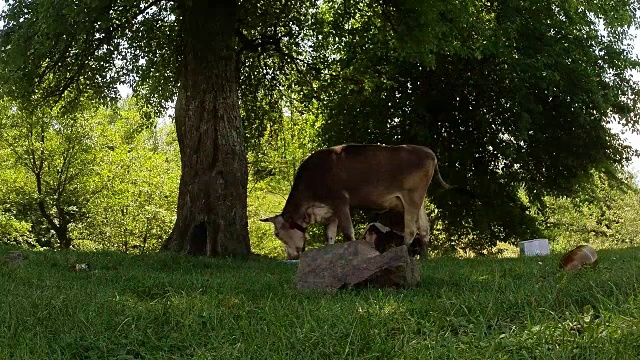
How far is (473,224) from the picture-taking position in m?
25.7

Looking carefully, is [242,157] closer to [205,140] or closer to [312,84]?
[205,140]

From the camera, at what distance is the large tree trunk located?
14.8 m

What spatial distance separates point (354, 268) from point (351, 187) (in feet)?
19.2

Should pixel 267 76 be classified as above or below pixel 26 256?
above

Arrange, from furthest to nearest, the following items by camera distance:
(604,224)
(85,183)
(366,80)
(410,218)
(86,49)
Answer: (604,224) < (85,183) < (366,80) < (86,49) < (410,218)

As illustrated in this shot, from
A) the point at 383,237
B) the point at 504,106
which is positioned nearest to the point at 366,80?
the point at 504,106

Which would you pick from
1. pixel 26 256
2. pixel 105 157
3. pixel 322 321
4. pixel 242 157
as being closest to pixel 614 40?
pixel 242 157

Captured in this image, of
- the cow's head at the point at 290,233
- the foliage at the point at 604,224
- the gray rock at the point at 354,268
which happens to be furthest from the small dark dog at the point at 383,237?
the foliage at the point at 604,224

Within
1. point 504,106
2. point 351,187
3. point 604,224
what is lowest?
point 351,187

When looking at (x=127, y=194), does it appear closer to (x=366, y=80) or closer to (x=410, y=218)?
(x=366, y=80)

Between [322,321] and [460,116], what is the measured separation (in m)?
19.8

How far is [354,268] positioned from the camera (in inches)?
310

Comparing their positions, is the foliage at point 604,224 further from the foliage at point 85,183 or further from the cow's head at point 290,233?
the cow's head at point 290,233

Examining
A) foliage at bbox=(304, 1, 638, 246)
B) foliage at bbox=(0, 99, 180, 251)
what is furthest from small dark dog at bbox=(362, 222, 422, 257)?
foliage at bbox=(0, 99, 180, 251)
